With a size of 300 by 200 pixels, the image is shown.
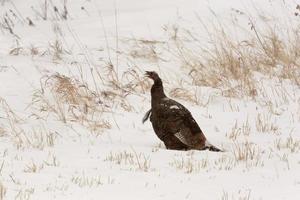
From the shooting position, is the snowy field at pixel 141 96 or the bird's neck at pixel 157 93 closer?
the snowy field at pixel 141 96

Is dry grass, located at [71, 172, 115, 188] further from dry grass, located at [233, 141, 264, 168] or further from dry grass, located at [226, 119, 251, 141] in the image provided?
dry grass, located at [226, 119, 251, 141]

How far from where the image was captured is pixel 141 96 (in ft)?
32.0

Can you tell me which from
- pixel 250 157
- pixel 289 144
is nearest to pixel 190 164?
pixel 250 157

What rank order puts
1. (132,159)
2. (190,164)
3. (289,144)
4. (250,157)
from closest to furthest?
(190,164)
(132,159)
(250,157)
(289,144)

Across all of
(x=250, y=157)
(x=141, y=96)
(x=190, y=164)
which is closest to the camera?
(x=190, y=164)

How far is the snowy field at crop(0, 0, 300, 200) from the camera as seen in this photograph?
589 centimetres

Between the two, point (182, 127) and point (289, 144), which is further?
point (182, 127)

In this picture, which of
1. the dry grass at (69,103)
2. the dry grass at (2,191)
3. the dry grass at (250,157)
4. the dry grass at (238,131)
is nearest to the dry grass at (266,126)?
the dry grass at (238,131)

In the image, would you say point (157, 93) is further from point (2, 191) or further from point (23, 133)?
point (2, 191)

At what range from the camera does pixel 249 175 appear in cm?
616

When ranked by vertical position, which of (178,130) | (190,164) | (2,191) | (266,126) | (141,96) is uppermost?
(141,96)

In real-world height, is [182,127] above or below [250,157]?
above

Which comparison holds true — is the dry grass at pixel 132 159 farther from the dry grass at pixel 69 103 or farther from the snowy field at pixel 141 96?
the dry grass at pixel 69 103

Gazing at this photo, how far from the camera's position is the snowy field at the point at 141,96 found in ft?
19.3
